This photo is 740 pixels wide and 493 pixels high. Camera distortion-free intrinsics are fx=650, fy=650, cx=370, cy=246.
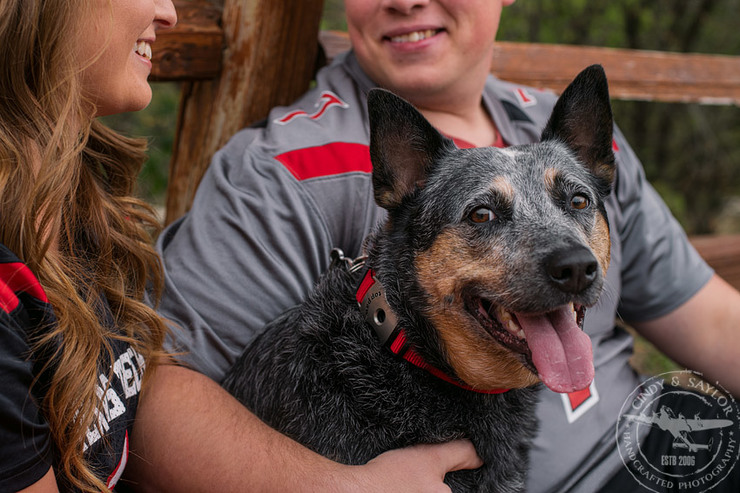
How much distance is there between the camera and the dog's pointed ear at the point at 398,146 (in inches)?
67.2

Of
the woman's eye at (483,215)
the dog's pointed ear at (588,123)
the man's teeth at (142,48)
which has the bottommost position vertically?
the woman's eye at (483,215)

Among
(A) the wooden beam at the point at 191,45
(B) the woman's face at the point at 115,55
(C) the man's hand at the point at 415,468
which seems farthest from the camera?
(A) the wooden beam at the point at 191,45

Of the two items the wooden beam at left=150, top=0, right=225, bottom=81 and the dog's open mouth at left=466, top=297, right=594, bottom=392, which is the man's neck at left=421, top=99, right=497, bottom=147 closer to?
the wooden beam at left=150, top=0, right=225, bottom=81

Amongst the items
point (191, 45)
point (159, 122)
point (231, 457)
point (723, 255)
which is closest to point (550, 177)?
point (231, 457)

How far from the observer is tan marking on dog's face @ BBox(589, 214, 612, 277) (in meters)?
1.77

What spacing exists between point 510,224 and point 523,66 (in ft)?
6.25

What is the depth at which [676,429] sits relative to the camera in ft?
7.70

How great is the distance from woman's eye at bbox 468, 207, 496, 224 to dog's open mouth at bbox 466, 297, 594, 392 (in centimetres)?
21

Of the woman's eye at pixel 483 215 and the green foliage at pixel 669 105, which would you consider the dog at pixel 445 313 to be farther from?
the green foliage at pixel 669 105

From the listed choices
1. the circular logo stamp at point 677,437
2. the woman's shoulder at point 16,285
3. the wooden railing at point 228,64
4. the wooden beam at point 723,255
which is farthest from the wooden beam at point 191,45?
the wooden beam at point 723,255

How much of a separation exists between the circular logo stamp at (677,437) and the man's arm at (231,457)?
0.78 meters

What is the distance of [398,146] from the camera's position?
180cm

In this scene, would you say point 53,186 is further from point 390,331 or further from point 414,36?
point 414,36

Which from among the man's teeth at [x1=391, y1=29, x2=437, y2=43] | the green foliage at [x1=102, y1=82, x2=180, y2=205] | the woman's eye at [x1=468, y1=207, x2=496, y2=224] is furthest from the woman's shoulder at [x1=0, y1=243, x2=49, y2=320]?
the green foliage at [x1=102, y1=82, x2=180, y2=205]
